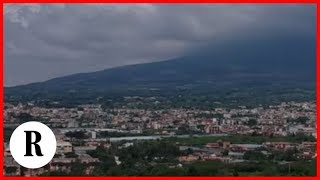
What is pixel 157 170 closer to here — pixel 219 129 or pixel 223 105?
pixel 219 129

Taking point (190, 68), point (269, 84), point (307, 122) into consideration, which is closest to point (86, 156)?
point (307, 122)

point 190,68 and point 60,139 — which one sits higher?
point 190,68

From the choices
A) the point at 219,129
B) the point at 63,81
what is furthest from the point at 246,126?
the point at 63,81

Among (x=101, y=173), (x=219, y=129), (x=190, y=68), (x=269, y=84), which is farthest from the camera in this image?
(x=190, y=68)

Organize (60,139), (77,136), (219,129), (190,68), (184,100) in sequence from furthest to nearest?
(190,68), (184,100), (219,129), (77,136), (60,139)

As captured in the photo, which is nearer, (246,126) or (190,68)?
(246,126)

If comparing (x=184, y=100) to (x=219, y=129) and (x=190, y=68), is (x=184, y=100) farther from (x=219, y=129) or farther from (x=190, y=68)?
(x=190, y=68)
